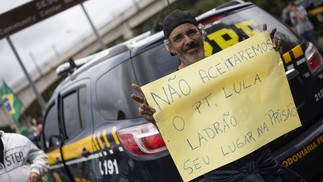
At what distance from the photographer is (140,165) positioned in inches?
138

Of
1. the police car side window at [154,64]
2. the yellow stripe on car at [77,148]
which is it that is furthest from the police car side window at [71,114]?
the police car side window at [154,64]

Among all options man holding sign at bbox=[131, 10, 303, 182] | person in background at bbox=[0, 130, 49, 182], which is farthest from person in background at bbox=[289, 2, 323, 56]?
man holding sign at bbox=[131, 10, 303, 182]

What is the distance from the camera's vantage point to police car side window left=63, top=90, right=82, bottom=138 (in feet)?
15.3

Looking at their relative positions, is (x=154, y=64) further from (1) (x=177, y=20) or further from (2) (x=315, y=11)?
(2) (x=315, y=11)

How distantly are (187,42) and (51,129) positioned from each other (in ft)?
10.7

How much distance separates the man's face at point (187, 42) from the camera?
2693mm

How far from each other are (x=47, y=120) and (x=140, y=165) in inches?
95.3

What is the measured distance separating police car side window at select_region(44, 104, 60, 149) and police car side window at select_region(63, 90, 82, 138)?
0.28 metres

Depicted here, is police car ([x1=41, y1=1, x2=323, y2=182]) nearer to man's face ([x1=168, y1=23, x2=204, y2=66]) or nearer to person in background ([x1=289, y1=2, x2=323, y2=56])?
man's face ([x1=168, y1=23, x2=204, y2=66])

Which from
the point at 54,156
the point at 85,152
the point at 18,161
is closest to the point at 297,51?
the point at 85,152

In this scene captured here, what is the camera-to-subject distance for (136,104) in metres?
3.60

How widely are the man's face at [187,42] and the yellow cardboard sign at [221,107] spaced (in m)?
0.05

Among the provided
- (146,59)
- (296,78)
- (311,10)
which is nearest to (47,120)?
(146,59)

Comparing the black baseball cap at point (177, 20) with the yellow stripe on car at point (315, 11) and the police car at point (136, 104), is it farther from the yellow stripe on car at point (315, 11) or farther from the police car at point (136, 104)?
the yellow stripe on car at point (315, 11)
